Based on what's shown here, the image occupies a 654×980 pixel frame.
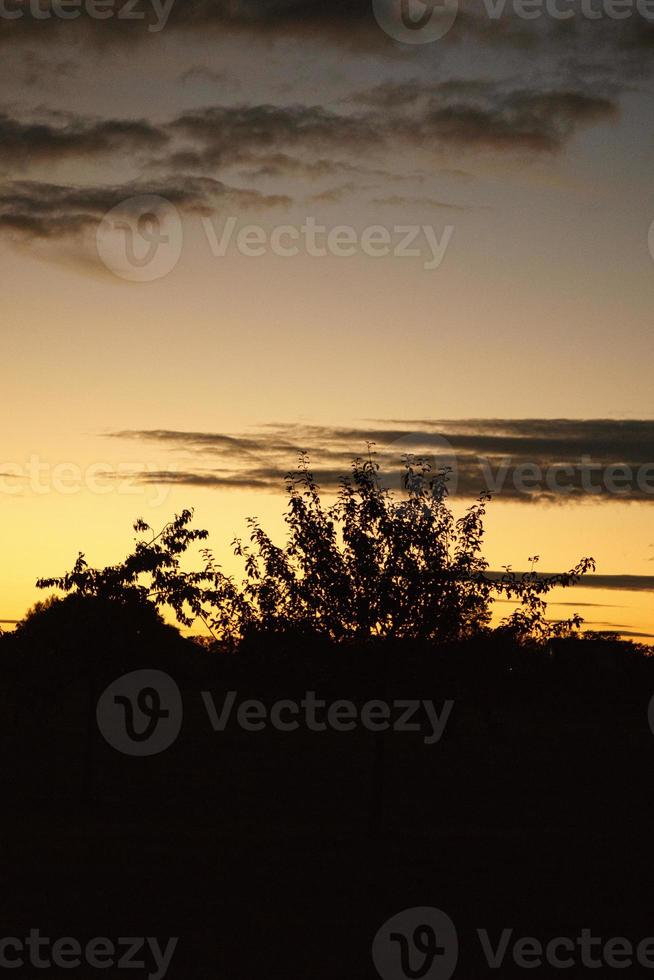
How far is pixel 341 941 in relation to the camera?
55.4ft

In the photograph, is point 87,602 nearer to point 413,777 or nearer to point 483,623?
point 483,623

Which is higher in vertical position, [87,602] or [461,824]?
[87,602]

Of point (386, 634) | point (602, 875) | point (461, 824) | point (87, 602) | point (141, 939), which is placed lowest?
point (141, 939)

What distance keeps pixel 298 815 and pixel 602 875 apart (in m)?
10.9

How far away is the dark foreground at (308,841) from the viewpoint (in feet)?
55.5

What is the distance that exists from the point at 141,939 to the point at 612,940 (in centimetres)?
674

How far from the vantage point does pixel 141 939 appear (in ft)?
53.7

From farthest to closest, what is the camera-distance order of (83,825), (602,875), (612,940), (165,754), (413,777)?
(165,754) → (413,777) → (83,825) → (602,875) → (612,940)

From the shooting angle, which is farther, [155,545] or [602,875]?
[155,545]

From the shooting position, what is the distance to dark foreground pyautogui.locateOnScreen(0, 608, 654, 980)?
666 inches

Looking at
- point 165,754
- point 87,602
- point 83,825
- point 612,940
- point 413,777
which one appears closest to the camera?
point 612,940

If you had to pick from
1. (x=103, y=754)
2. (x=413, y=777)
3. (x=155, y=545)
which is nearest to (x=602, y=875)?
(x=155, y=545)

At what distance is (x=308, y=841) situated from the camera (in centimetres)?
2609

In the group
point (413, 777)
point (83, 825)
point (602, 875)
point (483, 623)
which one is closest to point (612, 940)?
point (602, 875)
